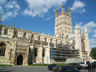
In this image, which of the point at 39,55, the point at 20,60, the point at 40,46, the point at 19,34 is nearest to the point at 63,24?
the point at 19,34

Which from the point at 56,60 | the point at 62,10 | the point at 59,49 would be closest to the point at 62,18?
the point at 62,10

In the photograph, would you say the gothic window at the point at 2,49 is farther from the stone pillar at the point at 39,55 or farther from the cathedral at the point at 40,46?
the stone pillar at the point at 39,55

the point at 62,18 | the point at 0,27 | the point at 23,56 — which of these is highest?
the point at 62,18

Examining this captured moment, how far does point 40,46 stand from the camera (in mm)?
49656

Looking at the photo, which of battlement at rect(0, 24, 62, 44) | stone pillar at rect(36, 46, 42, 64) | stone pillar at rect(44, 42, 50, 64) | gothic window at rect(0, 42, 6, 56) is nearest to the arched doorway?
gothic window at rect(0, 42, 6, 56)

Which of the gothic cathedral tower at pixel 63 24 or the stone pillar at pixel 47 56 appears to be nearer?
the stone pillar at pixel 47 56

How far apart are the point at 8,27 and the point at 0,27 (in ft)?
12.7

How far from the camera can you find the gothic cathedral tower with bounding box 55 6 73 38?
83250mm

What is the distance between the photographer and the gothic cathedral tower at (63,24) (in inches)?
3278

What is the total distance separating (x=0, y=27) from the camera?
160 ft

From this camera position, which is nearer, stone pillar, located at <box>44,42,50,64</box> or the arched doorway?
the arched doorway

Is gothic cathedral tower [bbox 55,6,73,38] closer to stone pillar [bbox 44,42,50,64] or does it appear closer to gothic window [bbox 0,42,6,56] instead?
stone pillar [bbox 44,42,50,64]

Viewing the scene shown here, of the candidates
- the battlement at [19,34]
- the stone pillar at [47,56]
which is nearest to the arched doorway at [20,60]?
the stone pillar at [47,56]

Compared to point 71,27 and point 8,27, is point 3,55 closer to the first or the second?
point 8,27
